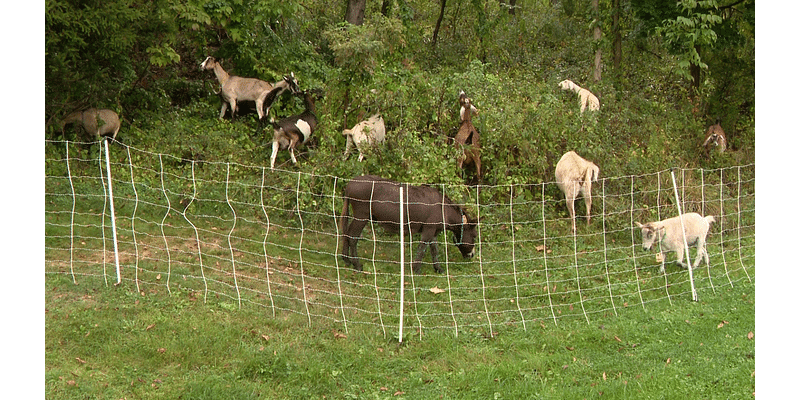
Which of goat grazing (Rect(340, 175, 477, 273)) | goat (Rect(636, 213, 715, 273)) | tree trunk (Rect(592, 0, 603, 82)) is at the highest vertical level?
tree trunk (Rect(592, 0, 603, 82))

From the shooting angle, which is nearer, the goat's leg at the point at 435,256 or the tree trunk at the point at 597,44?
the goat's leg at the point at 435,256

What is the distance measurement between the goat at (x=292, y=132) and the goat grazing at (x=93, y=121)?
9.12 ft

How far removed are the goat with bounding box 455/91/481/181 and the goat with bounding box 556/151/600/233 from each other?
133cm

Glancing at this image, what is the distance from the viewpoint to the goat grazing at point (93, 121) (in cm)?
1320

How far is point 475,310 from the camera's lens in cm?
930

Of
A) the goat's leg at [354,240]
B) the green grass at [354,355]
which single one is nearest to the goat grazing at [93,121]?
the green grass at [354,355]

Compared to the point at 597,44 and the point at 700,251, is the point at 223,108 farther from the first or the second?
the point at 700,251

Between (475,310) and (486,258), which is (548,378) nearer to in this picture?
(475,310)

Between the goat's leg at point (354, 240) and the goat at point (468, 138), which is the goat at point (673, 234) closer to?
Answer: the goat at point (468, 138)

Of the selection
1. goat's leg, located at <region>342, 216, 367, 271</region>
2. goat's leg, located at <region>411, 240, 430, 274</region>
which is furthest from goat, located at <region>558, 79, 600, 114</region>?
goat's leg, located at <region>342, 216, 367, 271</region>

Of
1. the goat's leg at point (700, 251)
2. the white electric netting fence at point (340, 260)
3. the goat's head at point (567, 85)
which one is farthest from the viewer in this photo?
the goat's head at point (567, 85)

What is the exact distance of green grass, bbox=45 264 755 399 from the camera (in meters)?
7.30

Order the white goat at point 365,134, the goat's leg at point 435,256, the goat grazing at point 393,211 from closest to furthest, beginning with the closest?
the goat grazing at point 393,211 → the goat's leg at point 435,256 → the white goat at point 365,134

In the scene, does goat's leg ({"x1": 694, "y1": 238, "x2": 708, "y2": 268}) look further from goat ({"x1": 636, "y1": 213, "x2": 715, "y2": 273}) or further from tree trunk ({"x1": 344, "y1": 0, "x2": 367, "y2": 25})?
tree trunk ({"x1": 344, "y1": 0, "x2": 367, "y2": 25})
